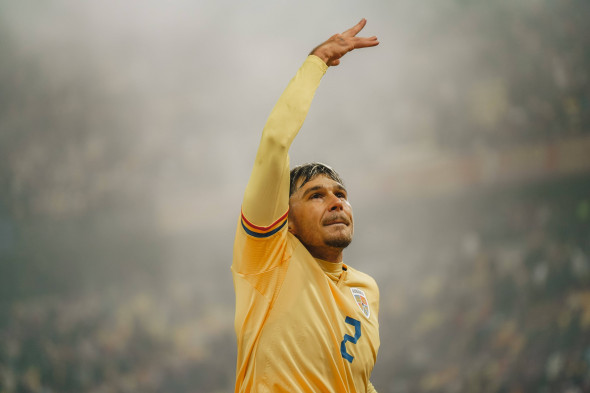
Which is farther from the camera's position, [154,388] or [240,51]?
[240,51]

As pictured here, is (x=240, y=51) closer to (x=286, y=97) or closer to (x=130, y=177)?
(x=130, y=177)

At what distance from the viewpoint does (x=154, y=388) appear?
677cm

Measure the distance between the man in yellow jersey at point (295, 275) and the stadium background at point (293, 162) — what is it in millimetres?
5597

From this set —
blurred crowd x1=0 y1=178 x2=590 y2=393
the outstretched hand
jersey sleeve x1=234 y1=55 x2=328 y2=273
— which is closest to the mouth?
jersey sleeve x1=234 y1=55 x2=328 y2=273

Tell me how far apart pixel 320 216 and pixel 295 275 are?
0.84 feet

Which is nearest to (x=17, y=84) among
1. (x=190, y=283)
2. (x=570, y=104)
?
(x=190, y=283)

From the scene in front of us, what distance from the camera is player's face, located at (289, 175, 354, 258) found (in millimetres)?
1896

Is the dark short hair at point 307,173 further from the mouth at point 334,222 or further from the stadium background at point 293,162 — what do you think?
the stadium background at point 293,162

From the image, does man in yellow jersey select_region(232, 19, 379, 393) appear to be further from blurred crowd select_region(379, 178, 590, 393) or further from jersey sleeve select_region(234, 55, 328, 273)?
blurred crowd select_region(379, 178, 590, 393)

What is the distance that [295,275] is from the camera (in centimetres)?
180

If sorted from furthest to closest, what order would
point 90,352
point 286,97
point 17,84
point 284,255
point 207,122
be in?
point 207,122
point 17,84
point 90,352
point 284,255
point 286,97

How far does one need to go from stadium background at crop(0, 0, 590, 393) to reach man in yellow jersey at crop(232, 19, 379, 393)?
5597 mm

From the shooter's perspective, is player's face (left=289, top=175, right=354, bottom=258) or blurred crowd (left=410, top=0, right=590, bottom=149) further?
blurred crowd (left=410, top=0, right=590, bottom=149)

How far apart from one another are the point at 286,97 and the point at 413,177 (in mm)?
6766
